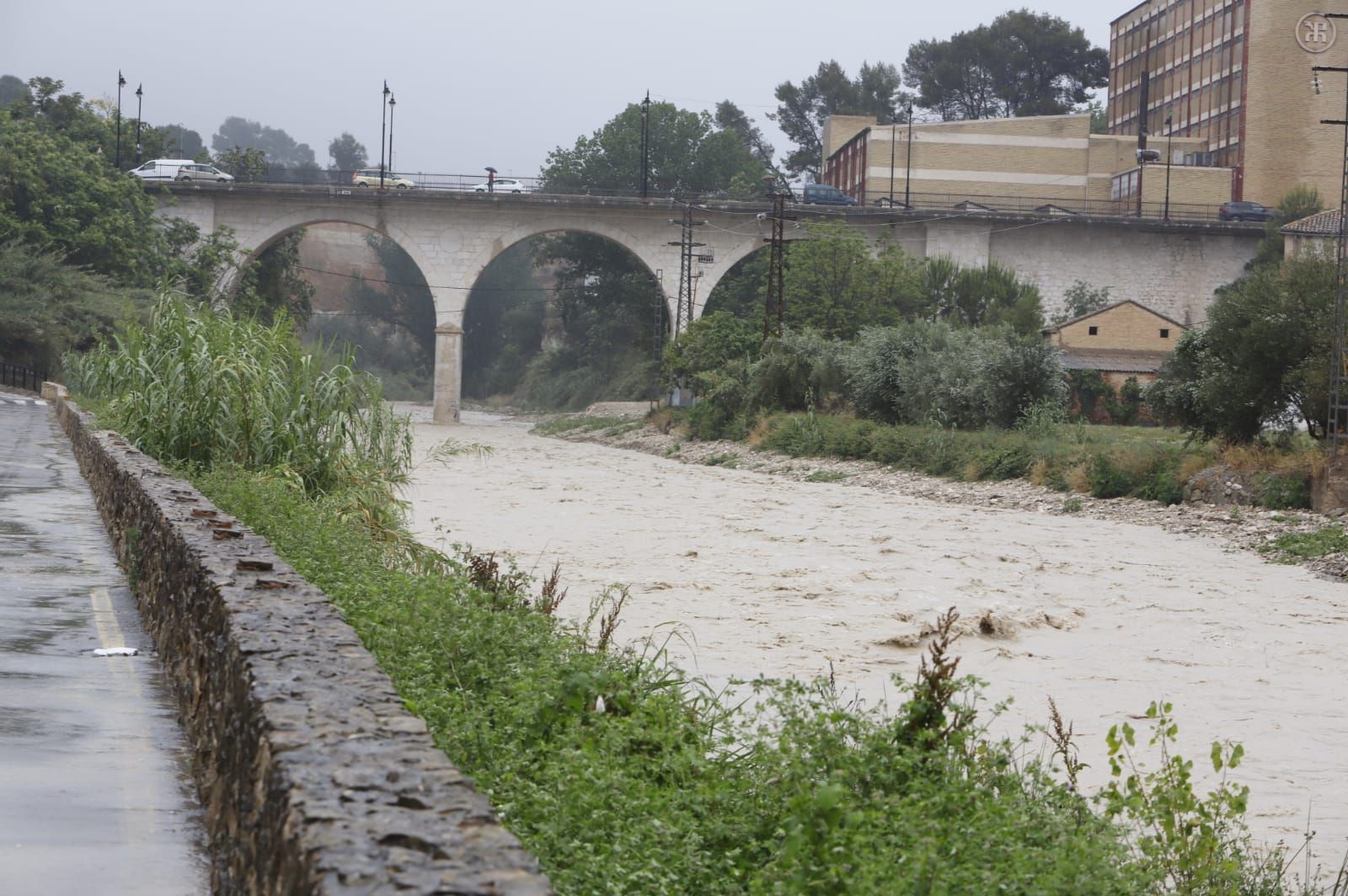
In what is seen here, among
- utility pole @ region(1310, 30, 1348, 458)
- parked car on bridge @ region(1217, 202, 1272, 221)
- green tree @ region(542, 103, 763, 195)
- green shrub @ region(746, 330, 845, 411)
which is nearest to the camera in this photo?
utility pole @ region(1310, 30, 1348, 458)

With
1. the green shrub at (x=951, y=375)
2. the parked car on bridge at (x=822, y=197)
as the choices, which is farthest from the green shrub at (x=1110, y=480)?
the parked car on bridge at (x=822, y=197)

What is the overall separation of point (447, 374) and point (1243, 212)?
3503 centimetres

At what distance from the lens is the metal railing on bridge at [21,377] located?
52.2m

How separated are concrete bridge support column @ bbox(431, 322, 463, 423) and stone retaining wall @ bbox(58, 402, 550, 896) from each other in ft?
187

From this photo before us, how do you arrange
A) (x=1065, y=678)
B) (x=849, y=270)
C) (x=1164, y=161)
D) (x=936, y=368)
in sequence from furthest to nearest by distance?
(x=1164, y=161) → (x=849, y=270) → (x=936, y=368) → (x=1065, y=678)

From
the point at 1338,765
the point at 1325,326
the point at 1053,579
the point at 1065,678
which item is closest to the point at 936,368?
the point at 1325,326

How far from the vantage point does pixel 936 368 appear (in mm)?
40281

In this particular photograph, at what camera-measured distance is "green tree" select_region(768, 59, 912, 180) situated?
103312 mm

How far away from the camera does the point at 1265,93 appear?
72875mm

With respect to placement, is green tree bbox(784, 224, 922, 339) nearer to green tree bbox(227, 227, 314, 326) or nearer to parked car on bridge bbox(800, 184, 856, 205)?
parked car on bridge bbox(800, 184, 856, 205)

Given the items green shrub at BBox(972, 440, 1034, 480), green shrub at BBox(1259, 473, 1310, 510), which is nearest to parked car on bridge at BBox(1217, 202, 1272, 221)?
green shrub at BBox(972, 440, 1034, 480)

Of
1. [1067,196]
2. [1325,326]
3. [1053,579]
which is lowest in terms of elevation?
[1053,579]

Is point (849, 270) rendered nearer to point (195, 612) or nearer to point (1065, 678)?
point (1065, 678)

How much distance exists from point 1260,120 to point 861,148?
18820 millimetres
